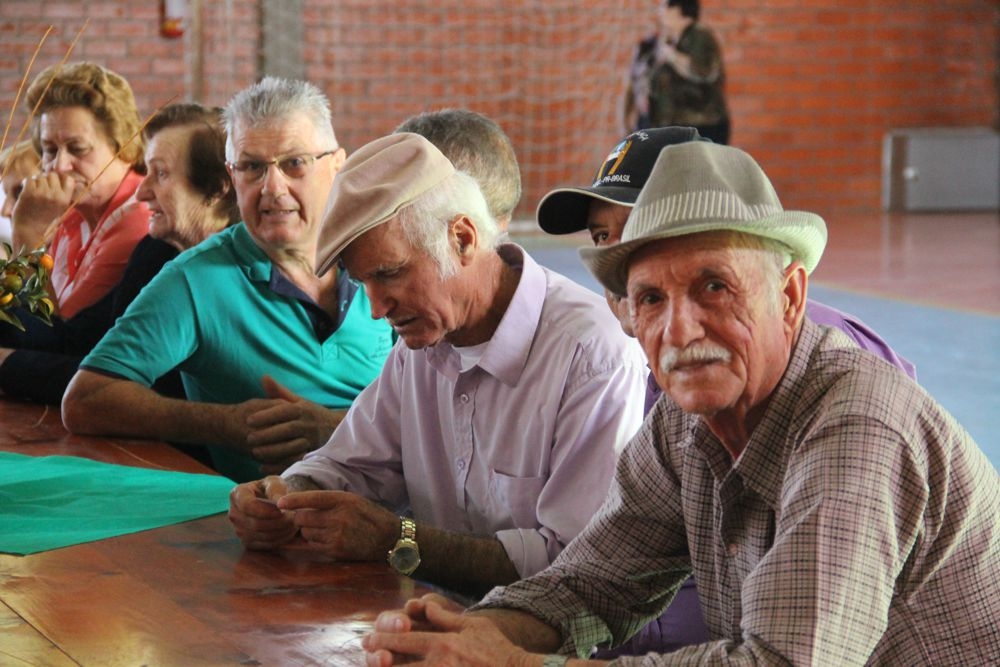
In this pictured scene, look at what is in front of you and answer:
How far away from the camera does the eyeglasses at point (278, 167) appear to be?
2988 mm

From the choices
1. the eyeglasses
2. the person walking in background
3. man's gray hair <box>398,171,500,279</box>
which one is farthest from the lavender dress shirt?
the person walking in background

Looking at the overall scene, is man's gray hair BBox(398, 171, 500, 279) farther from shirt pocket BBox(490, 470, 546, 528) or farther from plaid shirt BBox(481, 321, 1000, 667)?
plaid shirt BBox(481, 321, 1000, 667)

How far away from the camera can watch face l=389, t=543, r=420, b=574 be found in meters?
1.98

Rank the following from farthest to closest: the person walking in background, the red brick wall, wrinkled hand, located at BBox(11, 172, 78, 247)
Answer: the red brick wall < the person walking in background < wrinkled hand, located at BBox(11, 172, 78, 247)

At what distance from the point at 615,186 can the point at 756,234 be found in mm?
848

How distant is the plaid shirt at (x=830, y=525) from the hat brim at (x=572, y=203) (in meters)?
0.63

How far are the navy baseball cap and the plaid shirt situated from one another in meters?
0.65

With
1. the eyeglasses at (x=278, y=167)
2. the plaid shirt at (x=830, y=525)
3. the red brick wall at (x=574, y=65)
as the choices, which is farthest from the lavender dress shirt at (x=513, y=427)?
the red brick wall at (x=574, y=65)

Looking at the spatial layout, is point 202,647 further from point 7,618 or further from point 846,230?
point 846,230

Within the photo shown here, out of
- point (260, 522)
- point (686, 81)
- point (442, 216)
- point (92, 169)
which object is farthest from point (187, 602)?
point (686, 81)

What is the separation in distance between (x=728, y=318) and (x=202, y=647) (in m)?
0.68

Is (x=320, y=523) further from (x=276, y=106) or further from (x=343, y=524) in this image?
(x=276, y=106)

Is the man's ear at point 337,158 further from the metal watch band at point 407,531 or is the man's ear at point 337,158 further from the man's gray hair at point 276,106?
the metal watch band at point 407,531

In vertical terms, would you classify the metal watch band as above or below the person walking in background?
below
